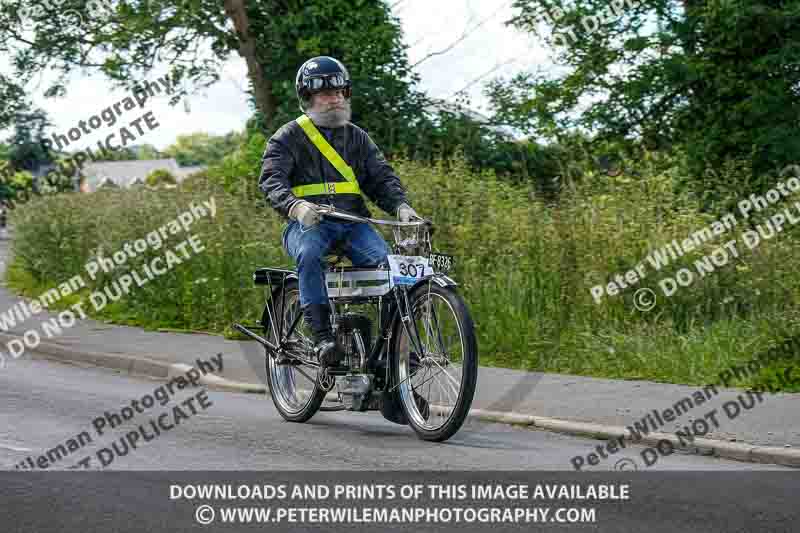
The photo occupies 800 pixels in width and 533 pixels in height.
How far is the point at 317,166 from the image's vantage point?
27.1 ft

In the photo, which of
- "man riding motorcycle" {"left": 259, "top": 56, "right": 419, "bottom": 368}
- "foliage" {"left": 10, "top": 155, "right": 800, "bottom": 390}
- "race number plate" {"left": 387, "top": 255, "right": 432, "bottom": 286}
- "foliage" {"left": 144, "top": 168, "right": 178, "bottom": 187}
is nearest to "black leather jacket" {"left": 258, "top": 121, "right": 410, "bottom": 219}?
"man riding motorcycle" {"left": 259, "top": 56, "right": 419, "bottom": 368}

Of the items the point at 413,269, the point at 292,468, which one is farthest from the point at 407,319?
the point at 292,468

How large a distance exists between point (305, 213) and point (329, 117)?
844mm

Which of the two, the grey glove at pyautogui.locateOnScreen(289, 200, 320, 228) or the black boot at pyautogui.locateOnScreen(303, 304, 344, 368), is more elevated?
the grey glove at pyautogui.locateOnScreen(289, 200, 320, 228)

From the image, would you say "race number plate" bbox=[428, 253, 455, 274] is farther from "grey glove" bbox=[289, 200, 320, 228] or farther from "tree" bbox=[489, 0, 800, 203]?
"tree" bbox=[489, 0, 800, 203]

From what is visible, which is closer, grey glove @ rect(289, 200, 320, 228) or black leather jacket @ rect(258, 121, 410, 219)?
grey glove @ rect(289, 200, 320, 228)

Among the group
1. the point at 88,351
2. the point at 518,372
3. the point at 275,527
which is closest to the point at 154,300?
the point at 88,351

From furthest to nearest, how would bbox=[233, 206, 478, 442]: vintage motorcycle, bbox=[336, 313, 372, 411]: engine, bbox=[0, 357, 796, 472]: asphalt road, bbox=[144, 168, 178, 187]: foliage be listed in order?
bbox=[144, 168, 178, 187]: foliage
bbox=[336, 313, 372, 411]: engine
bbox=[233, 206, 478, 442]: vintage motorcycle
bbox=[0, 357, 796, 472]: asphalt road

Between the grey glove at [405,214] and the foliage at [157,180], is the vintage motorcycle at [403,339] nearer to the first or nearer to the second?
the grey glove at [405,214]

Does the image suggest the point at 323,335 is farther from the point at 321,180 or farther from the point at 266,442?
the point at 321,180

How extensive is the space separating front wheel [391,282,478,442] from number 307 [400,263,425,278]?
0.12 metres

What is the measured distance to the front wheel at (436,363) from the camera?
23.5ft

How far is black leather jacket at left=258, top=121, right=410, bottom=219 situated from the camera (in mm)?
8141

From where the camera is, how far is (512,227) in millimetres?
13320
